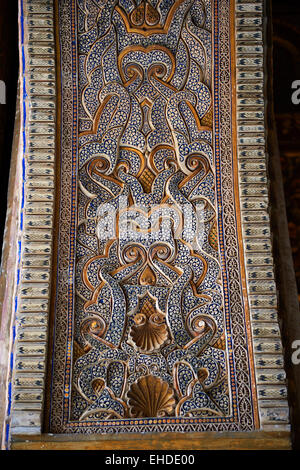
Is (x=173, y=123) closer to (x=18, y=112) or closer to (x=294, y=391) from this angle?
(x=18, y=112)

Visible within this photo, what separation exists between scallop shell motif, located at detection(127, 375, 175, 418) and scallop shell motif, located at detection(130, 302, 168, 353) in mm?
148

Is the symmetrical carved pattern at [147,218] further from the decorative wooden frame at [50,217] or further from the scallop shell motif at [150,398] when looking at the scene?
the decorative wooden frame at [50,217]

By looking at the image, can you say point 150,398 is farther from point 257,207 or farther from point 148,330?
point 257,207

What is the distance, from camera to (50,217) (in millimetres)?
2758

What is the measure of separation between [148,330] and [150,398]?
31cm

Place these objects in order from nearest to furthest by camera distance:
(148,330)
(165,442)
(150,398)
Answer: (165,442)
(150,398)
(148,330)

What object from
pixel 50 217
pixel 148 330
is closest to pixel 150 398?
pixel 148 330

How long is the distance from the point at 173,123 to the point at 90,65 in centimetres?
54

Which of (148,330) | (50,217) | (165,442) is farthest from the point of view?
(50,217)

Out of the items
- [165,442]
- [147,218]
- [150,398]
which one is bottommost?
[165,442]

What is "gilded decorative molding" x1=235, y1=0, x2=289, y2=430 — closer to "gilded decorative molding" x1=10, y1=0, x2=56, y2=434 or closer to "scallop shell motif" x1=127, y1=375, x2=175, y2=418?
"scallop shell motif" x1=127, y1=375, x2=175, y2=418

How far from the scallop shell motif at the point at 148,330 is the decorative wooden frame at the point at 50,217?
0.41 m

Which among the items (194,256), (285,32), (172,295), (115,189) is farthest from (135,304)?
(285,32)

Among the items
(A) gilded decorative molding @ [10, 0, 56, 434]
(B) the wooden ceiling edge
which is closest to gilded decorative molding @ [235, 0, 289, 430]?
(B) the wooden ceiling edge
